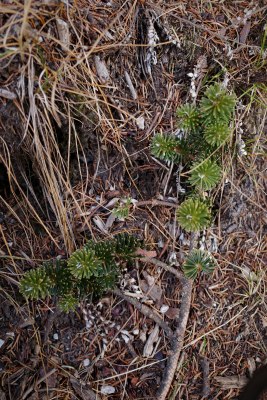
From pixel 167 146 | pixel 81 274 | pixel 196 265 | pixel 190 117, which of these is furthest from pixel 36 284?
pixel 190 117

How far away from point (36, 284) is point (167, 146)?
74 centimetres

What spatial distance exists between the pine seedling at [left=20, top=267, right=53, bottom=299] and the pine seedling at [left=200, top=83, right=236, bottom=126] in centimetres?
86

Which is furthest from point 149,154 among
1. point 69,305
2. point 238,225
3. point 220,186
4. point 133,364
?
point 133,364

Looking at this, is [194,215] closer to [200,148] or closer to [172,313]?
[200,148]

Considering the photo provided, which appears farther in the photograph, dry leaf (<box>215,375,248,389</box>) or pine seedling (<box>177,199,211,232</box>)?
dry leaf (<box>215,375,248,389</box>)

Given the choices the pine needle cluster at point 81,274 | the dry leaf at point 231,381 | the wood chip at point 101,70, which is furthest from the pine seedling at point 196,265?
the wood chip at point 101,70

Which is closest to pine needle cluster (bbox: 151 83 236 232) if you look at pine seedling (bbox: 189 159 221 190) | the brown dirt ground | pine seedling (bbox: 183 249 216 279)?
pine seedling (bbox: 189 159 221 190)

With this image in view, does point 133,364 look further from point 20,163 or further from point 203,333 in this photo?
point 20,163

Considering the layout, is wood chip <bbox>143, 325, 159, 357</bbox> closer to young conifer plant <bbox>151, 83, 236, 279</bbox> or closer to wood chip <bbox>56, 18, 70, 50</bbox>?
young conifer plant <bbox>151, 83, 236, 279</bbox>

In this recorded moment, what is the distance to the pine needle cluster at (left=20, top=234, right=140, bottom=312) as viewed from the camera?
1.72 meters

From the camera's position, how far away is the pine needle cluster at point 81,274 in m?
1.72

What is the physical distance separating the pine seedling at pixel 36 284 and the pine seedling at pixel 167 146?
2.16 feet

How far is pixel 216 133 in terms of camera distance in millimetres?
1713

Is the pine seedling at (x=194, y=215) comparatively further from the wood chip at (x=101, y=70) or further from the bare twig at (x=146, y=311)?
the wood chip at (x=101, y=70)
